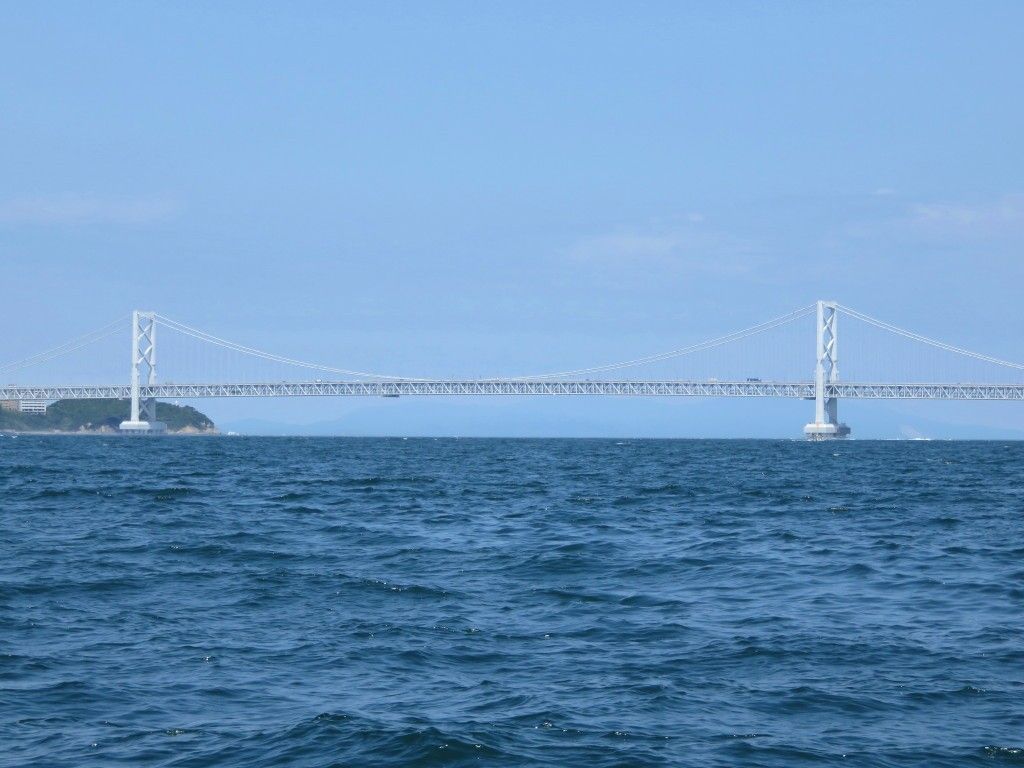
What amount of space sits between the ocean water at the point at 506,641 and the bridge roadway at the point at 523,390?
8704 centimetres

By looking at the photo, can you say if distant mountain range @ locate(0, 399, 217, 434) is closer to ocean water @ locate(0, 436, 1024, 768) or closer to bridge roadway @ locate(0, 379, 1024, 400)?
bridge roadway @ locate(0, 379, 1024, 400)

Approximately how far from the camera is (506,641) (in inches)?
435

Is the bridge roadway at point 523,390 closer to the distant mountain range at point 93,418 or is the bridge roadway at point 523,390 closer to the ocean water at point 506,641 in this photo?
the distant mountain range at point 93,418

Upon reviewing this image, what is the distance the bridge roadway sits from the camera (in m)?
107

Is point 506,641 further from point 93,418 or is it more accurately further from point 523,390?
Answer: point 93,418

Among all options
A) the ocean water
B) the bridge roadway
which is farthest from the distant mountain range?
the ocean water

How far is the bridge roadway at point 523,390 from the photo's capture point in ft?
350

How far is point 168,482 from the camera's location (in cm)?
3494

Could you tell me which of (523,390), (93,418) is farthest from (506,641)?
(93,418)

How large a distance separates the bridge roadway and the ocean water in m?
87.0

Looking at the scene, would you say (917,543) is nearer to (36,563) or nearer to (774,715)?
(774,715)

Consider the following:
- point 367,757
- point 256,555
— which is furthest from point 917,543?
point 367,757

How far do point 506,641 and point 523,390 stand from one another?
100851 mm

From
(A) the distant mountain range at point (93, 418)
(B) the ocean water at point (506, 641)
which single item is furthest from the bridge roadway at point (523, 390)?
(B) the ocean water at point (506, 641)
